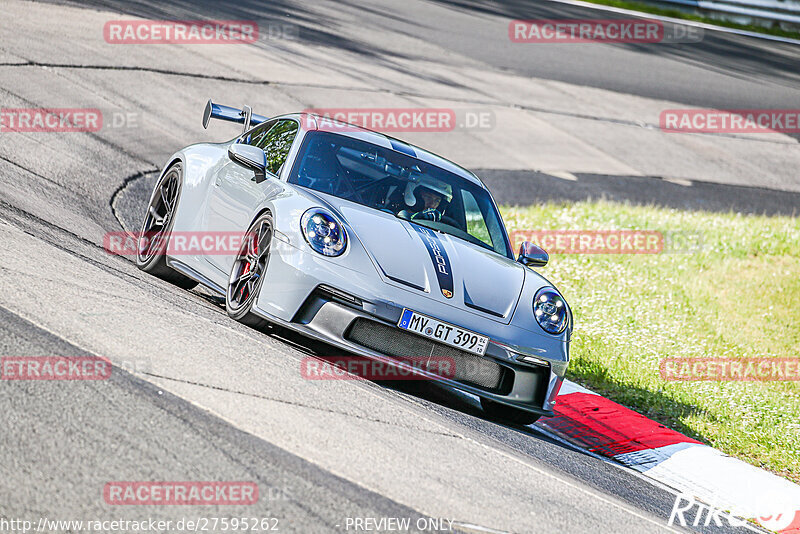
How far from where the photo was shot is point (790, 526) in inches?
225

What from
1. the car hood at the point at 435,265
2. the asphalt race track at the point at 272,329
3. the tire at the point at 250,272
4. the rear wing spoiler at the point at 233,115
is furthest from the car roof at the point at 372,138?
the asphalt race track at the point at 272,329

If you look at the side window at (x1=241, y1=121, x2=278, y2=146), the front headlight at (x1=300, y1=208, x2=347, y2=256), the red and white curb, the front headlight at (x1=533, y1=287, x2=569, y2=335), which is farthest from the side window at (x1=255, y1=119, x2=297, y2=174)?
the red and white curb

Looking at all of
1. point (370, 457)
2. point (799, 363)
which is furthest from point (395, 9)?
point (370, 457)

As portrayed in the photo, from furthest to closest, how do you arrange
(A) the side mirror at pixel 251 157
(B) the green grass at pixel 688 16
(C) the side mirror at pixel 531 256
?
(B) the green grass at pixel 688 16
(C) the side mirror at pixel 531 256
(A) the side mirror at pixel 251 157

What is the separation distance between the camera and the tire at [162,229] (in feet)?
23.9

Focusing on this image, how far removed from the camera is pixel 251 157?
21.4ft

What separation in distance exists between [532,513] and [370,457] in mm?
710

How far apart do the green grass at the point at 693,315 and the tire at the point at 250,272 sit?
3170mm

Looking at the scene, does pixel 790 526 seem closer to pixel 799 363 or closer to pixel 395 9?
pixel 799 363

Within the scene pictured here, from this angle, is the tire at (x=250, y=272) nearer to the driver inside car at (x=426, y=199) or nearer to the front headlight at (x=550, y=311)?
the driver inside car at (x=426, y=199)

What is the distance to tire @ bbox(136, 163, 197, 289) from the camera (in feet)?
23.9

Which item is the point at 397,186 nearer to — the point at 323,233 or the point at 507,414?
the point at 323,233

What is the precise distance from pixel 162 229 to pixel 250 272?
5.79ft

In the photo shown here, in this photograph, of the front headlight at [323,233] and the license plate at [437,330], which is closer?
the license plate at [437,330]
